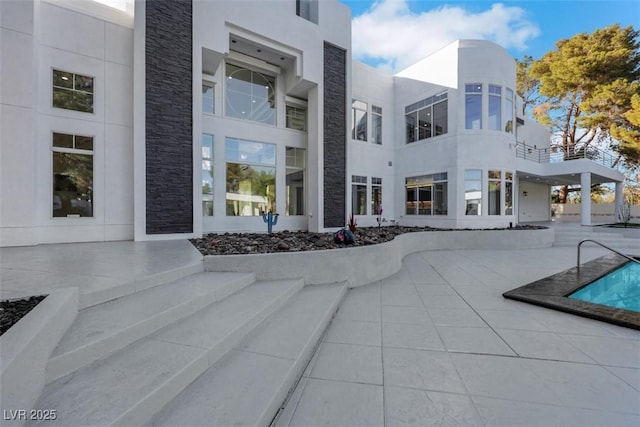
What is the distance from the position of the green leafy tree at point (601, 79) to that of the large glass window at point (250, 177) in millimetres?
17179

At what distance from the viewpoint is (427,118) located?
13.8 m

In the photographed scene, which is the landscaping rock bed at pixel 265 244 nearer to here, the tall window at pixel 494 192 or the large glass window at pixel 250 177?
the large glass window at pixel 250 177

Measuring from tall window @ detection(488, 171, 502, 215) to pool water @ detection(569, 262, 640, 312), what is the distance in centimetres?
589

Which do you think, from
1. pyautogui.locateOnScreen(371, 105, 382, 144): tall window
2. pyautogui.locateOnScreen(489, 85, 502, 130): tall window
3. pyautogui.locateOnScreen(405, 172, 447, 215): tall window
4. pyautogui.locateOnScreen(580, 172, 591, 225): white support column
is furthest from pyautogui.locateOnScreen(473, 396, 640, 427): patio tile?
pyautogui.locateOnScreen(580, 172, 591, 225): white support column

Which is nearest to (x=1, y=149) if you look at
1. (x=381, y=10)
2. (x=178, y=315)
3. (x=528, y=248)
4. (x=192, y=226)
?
(x=192, y=226)

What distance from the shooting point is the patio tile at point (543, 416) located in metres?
2.01

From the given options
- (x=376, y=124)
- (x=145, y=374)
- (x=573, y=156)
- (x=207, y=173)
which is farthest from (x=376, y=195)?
(x=145, y=374)

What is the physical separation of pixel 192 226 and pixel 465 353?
23.6 feet

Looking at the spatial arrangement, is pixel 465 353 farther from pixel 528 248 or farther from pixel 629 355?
pixel 528 248

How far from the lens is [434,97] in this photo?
1342 centimetres

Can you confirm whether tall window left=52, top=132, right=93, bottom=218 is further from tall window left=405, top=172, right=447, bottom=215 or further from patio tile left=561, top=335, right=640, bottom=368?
tall window left=405, top=172, right=447, bottom=215

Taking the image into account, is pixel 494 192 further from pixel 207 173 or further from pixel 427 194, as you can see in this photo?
pixel 207 173

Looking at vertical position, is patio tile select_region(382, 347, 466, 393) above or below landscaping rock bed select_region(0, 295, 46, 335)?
below

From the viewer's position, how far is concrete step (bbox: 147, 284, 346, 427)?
72.5 inches
